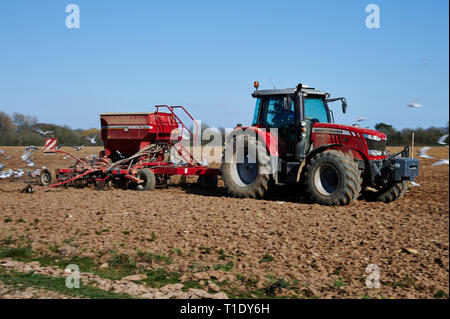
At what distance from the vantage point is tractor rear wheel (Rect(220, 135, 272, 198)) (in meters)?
9.19

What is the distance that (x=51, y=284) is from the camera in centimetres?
457

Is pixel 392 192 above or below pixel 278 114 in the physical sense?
below

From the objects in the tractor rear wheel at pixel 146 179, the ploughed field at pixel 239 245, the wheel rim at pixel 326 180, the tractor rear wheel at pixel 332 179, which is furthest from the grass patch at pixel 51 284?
the tractor rear wheel at pixel 146 179

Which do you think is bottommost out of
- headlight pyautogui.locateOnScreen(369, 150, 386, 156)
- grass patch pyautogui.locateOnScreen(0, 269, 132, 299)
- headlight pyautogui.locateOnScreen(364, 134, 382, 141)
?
grass patch pyautogui.locateOnScreen(0, 269, 132, 299)

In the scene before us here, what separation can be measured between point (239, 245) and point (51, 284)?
2.37 m

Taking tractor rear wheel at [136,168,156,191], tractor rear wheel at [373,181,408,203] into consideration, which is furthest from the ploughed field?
tractor rear wheel at [136,168,156,191]

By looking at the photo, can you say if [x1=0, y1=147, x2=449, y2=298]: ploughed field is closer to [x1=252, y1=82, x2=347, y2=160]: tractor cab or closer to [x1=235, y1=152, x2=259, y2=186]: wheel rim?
[x1=235, y1=152, x2=259, y2=186]: wheel rim

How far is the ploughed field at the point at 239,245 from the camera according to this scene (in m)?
4.66

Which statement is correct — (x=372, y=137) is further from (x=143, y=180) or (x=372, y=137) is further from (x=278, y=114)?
(x=143, y=180)

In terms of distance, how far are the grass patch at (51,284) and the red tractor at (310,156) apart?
4.99 m

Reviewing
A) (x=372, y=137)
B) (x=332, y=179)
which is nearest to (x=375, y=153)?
(x=372, y=137)

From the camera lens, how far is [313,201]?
8500mm
